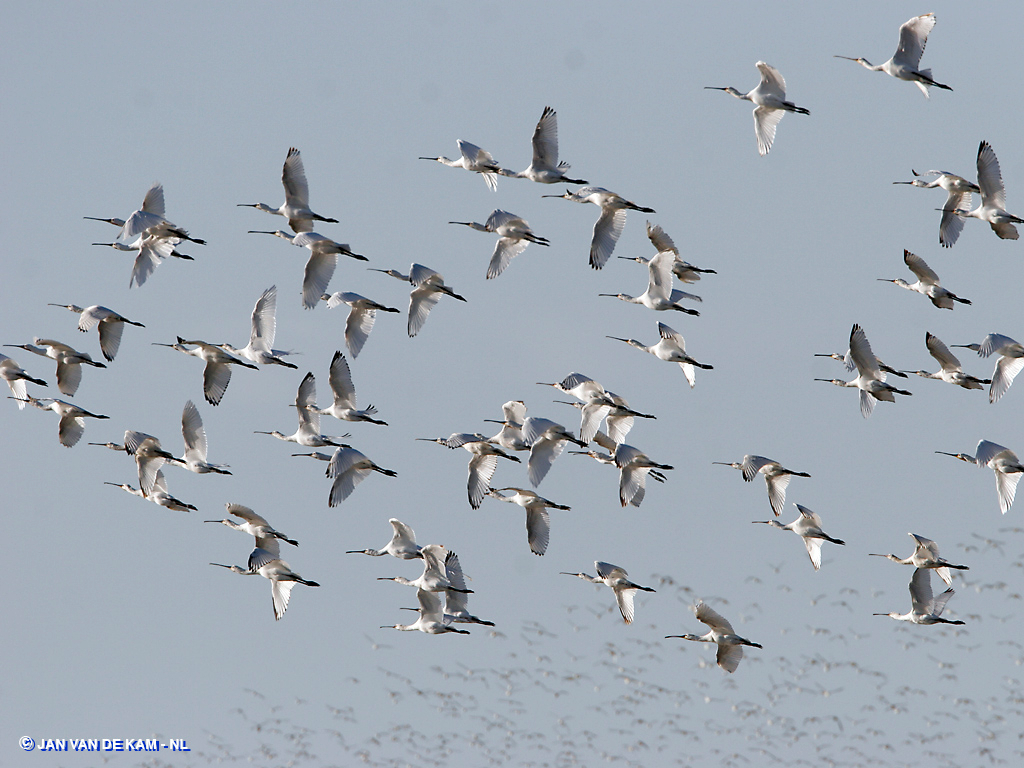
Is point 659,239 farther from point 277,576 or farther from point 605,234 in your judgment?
point 277,576

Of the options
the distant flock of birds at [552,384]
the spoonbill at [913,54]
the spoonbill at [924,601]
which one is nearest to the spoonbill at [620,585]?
the distant flock of birds at [552,384]

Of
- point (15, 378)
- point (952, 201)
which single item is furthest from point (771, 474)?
point (15, 378)

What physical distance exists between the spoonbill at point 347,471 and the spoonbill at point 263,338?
275 centimetres

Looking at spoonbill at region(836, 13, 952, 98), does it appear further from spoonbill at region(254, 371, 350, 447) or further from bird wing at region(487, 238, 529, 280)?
spoonbill at region(254, 371, 350, 447)

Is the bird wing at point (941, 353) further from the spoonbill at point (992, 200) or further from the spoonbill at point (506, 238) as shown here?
the spoonbill at point (506, 238)

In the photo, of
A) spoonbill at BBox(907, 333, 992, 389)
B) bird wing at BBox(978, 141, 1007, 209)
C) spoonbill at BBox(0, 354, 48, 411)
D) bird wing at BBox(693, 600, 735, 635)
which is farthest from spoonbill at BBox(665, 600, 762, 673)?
spoonbill at BBox(0, 354, 48, 411)

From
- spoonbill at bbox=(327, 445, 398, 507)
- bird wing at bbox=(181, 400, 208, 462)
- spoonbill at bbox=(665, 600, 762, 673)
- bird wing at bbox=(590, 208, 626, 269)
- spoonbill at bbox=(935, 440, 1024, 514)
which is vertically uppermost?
bird wing at bbox=(590, 208, 626, 269)

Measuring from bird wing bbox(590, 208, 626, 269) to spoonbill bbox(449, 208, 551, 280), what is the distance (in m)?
1.91

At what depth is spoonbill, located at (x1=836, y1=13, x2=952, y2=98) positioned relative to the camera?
149ft

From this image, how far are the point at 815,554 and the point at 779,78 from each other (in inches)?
541

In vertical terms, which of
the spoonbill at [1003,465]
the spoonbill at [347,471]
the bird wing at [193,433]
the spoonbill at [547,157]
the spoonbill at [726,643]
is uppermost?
the spoonbill at [547,157]

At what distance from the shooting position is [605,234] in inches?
1891

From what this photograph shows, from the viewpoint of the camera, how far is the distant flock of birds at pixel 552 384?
47.8 metres

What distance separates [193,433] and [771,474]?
647 inches
